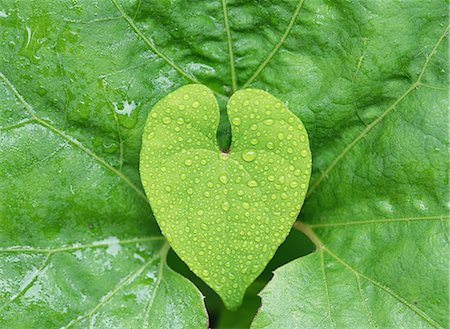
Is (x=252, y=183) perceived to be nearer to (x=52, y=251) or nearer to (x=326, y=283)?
(x=326, y=283)

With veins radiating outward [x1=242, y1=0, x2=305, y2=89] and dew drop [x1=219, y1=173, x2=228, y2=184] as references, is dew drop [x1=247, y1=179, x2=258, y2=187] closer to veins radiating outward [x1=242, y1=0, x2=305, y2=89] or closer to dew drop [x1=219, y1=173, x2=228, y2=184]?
dew drop [x1=219, y1=173, x2=228, y2=184]

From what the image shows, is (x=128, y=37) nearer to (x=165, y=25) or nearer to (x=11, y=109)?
(x=165, y=25)

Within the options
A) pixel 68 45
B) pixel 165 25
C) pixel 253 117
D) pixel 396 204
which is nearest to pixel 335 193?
pixel 396 204

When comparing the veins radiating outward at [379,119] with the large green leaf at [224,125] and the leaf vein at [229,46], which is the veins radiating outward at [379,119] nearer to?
the large green leaf at [224,125]

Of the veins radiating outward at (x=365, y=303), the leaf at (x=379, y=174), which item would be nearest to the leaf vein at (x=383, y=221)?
the leaf at (x=379, y=174)

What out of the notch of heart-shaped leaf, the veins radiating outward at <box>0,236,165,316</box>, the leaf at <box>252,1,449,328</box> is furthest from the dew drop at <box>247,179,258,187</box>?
the veins radiating outward at <box>0,236,165,316</box>

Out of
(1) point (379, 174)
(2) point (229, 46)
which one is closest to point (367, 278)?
(1) point (379, 174)
